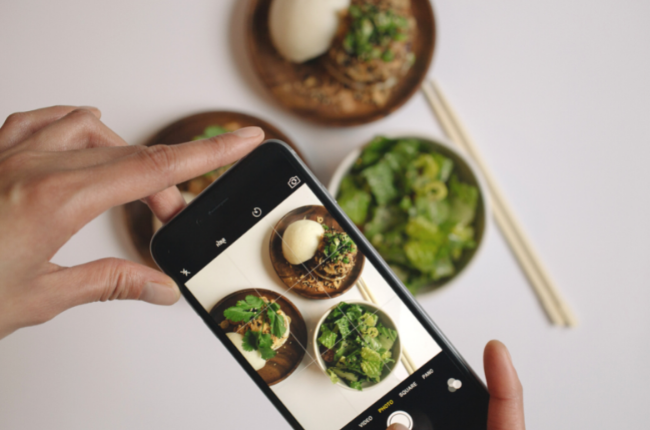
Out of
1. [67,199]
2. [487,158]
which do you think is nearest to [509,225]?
[487,158]

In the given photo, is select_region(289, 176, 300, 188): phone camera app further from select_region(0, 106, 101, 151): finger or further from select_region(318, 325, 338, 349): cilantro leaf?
select_region(0, 106, 101, 151): finger

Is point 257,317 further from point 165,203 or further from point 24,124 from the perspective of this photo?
point 24,124

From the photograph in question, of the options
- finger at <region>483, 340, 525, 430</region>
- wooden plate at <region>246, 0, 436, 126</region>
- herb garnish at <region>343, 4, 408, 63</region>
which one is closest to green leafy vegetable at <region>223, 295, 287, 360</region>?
finger at <region>483, 340, 525, 430</region>

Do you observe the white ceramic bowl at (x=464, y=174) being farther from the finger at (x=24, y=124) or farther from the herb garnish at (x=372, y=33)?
the finger at (x=24, y=124)

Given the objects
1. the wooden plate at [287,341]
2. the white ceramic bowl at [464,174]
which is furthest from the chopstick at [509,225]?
the wooden plate at [287,341]

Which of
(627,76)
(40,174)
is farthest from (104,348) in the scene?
(627,76)

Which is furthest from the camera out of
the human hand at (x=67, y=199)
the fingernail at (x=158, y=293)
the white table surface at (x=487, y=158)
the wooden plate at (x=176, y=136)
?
the white table surface at (x=487, y=158)
